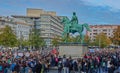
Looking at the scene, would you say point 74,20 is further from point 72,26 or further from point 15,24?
point 15,24

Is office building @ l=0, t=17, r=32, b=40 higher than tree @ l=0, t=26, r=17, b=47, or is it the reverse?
office building @ l=0, t=17, r=32, b=40

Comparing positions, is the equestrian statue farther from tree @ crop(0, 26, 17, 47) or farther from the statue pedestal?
tree @ crop(0, 26, 17, 47)

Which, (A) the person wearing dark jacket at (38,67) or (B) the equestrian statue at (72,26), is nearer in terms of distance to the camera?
(A) the person wearing dark jacket at (38,67)

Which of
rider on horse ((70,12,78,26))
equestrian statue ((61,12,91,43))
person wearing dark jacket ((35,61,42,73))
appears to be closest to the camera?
person wearing dark jacket ((35,61,42,73))

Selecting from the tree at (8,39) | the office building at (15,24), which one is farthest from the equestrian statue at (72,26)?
the office building at (15,24)

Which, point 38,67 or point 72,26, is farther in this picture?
point 72,26

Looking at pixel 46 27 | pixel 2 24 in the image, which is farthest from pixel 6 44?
pixel 46 27

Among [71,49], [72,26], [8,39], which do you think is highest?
[72,26]

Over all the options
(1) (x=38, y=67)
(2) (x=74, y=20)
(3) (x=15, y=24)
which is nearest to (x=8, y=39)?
(2) (x=74, y=20)

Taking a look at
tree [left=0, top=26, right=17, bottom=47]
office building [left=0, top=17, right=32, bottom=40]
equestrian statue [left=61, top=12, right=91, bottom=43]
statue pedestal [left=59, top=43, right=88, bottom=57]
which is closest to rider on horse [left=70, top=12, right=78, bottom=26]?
equestrian statue [left=61, top=12, right=91, bottom=43]

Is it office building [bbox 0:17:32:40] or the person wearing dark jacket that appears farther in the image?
office building [bbox 0:17:32:40]

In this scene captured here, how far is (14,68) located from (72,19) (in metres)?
21.6

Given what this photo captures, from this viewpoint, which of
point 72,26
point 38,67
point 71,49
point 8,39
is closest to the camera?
point 38,67

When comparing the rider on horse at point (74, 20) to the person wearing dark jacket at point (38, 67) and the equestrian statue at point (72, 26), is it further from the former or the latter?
the person wearing dark jacket at point (38, 67)
